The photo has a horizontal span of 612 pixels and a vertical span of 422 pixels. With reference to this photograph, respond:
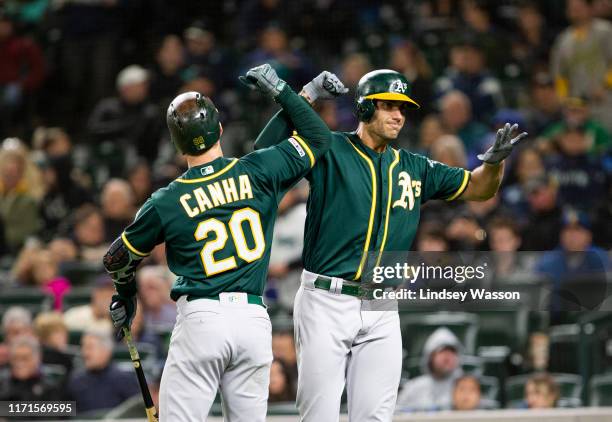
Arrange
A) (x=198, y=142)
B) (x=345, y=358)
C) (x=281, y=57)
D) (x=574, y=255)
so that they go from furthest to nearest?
(x=281, y=57), (x=574, y=255), (x=345, y=358), (x=198, y=142)

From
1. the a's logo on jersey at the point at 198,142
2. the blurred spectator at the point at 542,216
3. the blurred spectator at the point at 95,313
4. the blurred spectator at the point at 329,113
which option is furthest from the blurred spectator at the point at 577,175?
the a's logo on jersey at the point at 198,142

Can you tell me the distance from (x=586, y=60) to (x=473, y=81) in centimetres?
92

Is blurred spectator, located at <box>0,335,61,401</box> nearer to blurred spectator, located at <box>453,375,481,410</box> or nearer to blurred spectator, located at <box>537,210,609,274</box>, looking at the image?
blurred spectator, located at <box>453,375,481,410</box>

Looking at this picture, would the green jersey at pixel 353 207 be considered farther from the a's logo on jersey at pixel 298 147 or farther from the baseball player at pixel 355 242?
the a's logo on jersey at pixel 298 147

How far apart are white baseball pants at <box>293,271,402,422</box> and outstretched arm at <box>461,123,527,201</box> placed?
2.18 ft

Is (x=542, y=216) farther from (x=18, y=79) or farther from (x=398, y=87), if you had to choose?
(x=18, y=79)

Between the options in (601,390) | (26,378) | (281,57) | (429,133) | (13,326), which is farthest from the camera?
(281,57)

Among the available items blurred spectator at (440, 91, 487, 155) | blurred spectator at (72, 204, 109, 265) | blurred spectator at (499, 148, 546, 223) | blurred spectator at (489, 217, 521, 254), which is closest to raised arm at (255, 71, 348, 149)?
blurred spectator at (489, 217, 521, 254)

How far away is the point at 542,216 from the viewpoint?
775 cm

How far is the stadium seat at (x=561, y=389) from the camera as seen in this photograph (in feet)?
20.2

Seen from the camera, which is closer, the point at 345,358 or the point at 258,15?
the point at 345,358

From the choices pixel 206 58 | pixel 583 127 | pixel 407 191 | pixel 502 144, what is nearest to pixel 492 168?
pixel 502 144

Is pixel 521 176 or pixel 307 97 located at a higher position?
pixel 521 176

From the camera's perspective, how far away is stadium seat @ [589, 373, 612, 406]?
239 inches
